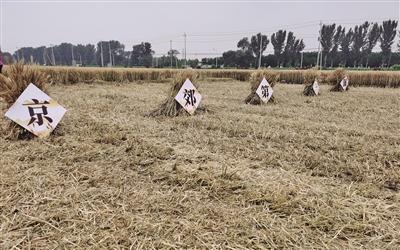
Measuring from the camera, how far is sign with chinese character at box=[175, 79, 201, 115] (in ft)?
18.8

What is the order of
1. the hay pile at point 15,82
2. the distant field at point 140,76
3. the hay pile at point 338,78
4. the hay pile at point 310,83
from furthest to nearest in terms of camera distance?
the distant field at point 140,76 < the hay pile at point 338,78 < the hay pile at point 310,83 < the hay pile at point 15,82

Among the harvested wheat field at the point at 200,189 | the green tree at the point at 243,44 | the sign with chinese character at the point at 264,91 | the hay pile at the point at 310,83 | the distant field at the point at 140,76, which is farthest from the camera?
the green tree at the point at 243,44

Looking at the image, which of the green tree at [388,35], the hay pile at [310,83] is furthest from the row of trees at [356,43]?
the hay pile at [310,83]

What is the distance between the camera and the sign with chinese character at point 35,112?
12.2 ft

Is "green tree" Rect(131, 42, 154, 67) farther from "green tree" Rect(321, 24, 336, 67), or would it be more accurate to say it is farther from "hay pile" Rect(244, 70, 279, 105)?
"hay pile" Rect(244, 70, 279, 105)

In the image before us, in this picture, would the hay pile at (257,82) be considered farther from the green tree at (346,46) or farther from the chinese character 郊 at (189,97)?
the green tree at (346,46)

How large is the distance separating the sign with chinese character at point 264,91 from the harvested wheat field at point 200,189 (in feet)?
11.8

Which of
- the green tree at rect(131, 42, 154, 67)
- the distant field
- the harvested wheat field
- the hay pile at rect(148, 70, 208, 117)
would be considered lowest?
the harvested wheat field

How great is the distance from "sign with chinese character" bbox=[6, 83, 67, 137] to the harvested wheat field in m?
0.20

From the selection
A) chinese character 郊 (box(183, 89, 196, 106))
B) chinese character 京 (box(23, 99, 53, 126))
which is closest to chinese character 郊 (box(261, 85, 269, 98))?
chinese character 郊 (box(183, 89, 196, 106))

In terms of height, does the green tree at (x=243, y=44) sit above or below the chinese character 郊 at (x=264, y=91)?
above

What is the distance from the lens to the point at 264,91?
7914mm

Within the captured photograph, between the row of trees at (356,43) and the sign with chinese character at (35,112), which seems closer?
the sign with chinese character at (35,112)

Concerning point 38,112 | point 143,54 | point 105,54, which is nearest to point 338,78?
point 38,112
